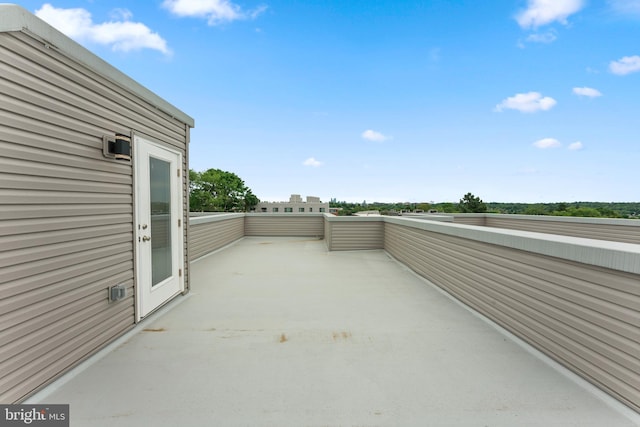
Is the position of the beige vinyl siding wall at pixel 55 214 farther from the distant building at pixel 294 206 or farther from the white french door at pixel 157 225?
the distant building at pixel 294 206

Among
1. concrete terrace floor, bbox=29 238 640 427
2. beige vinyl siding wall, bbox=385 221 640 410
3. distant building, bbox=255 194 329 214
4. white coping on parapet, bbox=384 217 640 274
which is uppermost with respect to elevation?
distant building, bbox=255 194 329 214

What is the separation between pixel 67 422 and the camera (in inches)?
55.4

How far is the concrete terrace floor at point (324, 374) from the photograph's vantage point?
1.45 meters

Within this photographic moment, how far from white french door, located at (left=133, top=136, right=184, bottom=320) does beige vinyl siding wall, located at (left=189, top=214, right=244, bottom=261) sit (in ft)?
6.93

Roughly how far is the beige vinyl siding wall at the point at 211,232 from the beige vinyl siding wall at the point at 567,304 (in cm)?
492

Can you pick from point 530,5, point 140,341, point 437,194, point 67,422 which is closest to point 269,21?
point 530,5

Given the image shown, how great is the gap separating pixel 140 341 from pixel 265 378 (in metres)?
1.27

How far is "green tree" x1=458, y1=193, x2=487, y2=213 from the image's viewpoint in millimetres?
25859

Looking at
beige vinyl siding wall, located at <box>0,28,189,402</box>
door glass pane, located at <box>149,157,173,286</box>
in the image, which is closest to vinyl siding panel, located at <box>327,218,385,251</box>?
door glass pane, located at <box>149,157,173,286</box>

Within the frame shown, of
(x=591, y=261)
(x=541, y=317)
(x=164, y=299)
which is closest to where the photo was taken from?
(x=591, y=261)

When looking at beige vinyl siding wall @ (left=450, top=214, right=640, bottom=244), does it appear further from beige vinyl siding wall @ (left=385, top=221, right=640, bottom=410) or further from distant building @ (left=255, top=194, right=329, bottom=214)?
distant building @ (left=255, top=194, right=329, bottom=214)

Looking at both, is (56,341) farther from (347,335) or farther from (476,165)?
(476,165)

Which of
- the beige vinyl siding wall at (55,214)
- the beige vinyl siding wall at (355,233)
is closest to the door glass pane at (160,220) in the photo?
the beige vinyl siding wall at (55,214)

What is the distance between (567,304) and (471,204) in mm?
29262
